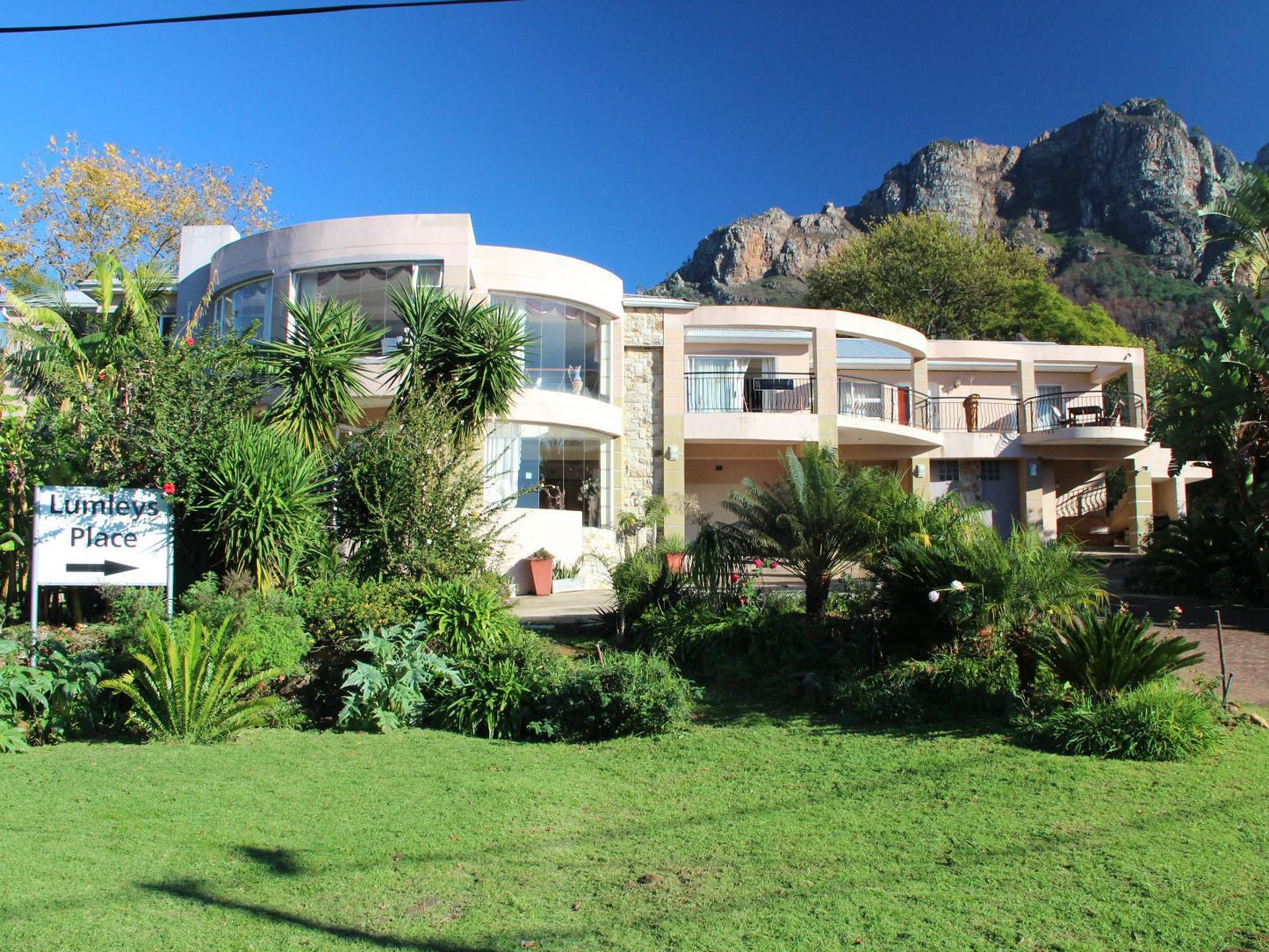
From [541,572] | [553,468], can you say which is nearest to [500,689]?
[541,572]

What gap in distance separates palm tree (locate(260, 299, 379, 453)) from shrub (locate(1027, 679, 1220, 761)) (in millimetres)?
8924

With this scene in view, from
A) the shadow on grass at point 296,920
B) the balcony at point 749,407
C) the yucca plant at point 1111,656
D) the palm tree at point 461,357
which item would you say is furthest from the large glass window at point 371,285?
the shadow on grass at point 296,920

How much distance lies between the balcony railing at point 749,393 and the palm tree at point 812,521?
10.4 meters

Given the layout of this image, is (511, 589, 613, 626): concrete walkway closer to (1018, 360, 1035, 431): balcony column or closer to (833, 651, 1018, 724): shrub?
(833, 651, 1018, 724): shrub

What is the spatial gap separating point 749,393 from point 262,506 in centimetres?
1511

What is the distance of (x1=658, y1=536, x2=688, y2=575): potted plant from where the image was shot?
1231cm

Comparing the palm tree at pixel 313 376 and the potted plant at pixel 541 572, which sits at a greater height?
the palm tree at pixel 313 376

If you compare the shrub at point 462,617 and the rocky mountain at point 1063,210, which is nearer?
the shrub at point 462,617

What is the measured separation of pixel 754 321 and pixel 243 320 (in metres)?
10.8

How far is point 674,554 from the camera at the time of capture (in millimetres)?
13102

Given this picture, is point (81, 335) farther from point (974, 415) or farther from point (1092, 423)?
point (1092, 423)

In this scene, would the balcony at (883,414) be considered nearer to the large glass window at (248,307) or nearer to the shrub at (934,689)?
the large glass window at (248,307)

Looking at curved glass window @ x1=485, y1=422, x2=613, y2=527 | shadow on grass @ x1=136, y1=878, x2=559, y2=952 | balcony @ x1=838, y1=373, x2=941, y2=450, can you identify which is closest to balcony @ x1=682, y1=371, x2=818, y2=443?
balcony @ x1=838, y1=373, x2=941, y2=450

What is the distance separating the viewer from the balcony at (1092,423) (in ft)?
82.9
